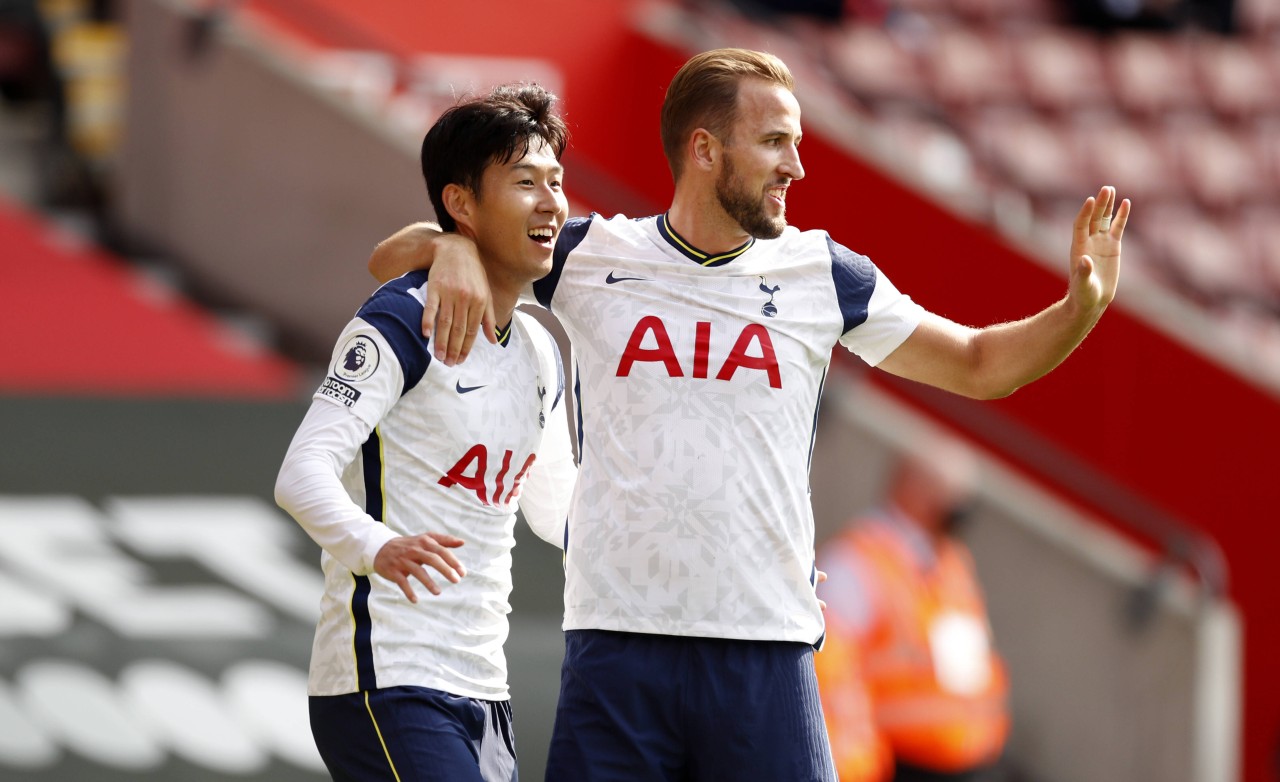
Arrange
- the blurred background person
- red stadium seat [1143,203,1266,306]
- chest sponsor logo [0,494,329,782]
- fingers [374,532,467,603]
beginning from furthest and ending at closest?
1. red stadium seat [1143,203,1266,306]
2. the blurred background person
3. chest sponsor logo [0,494,329,782]
4. fingers [374,532,467,603]

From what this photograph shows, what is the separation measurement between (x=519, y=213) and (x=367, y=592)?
825 mm

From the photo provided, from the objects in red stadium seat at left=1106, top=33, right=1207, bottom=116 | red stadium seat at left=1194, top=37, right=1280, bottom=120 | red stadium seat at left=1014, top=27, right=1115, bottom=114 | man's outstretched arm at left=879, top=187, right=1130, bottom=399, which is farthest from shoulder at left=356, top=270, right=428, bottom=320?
red stadium seat at left=1194, top=37, right=1280, bottom=120

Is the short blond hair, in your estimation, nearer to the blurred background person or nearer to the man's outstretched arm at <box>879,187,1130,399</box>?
the man's outstretched arm at <box>879,187,1130,399</box>

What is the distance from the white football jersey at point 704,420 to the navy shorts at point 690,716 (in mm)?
55

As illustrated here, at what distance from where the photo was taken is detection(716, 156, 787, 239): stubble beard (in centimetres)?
374

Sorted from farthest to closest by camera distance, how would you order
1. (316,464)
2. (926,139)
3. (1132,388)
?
(926,139) → (1132,388) → (316,464)

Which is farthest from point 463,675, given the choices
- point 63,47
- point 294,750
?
point 63,47

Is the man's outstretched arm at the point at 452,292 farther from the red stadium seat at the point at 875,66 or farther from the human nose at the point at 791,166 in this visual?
the red stadium seat at the point at 875,66

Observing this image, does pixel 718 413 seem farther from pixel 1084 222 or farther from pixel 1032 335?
pixel 1084 222

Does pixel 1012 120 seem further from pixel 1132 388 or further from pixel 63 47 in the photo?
pixel 63 47

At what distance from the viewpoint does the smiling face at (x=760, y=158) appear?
3738 mm

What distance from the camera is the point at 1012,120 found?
13047mm

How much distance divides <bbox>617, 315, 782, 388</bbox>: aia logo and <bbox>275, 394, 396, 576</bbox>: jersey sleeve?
59 centimetres

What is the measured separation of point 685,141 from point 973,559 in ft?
17.7
